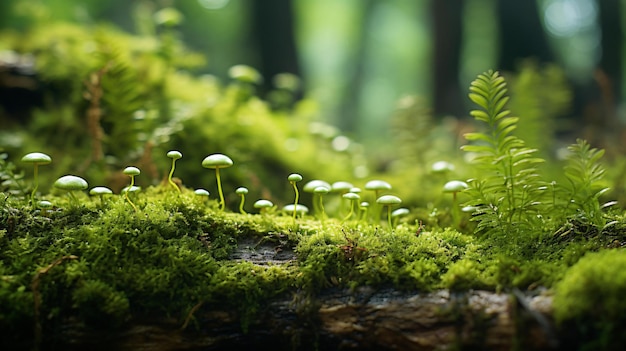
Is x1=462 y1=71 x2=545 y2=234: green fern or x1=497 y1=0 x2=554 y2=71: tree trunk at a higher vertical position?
x1=497 y1=0 x2=554 y2=71: tree trunk

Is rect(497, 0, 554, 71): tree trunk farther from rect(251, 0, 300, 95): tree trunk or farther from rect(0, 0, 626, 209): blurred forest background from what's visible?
rect(251, 0, 300, 95): tree trunk

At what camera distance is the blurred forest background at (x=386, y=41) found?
1128 centimetres

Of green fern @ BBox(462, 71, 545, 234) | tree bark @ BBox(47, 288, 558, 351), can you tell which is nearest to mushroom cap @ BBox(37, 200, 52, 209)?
tree bark @ BBox(47, 288, 558, 351)

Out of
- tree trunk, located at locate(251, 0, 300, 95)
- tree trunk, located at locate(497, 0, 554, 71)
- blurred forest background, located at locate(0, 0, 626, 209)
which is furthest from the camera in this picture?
tree trunk, located at locate(497, 0, 554, 71)

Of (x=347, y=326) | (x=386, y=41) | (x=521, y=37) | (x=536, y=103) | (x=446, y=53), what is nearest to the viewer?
(x=347, y=326)

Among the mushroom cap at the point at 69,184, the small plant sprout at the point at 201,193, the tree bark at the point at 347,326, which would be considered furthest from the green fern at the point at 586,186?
the mushroom cap at the point at 69,184

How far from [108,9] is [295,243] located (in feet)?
99.4

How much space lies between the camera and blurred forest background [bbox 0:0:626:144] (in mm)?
11281

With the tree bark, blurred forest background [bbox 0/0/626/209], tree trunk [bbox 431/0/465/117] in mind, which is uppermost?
tree trunk [bbox 431/0/465/117]

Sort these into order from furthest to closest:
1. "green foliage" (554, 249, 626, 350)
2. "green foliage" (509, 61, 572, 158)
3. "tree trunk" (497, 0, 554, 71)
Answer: "tree trunk" (497, 0, 554, 71) → "green foliage" (509, 61, 572, 158) → "green foliage" (554, 249, 626, 350)

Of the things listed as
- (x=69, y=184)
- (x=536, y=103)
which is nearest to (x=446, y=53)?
(x=536, y=103)

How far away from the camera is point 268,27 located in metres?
11.4

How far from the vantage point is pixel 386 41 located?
34.2 m

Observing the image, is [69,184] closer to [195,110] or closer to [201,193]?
[201,193]
